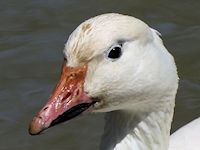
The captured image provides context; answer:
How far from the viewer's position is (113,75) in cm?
422

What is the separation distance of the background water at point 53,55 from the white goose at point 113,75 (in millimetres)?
2302

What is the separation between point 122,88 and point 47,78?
10.4 feet

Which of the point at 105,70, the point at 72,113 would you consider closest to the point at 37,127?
the point at 72,113

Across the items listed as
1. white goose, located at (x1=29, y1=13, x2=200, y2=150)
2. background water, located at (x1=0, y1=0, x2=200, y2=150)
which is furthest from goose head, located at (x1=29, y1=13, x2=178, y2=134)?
background water, located at (x1=0, y1=0, x2=200, y2=150)

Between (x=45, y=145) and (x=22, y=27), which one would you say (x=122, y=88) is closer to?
(x=45, y=145)

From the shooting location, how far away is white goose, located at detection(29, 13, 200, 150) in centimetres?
416

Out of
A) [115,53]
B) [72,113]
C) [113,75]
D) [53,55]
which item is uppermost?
[115,53]

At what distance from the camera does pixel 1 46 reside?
7.84 m

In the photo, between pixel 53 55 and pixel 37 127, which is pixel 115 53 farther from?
pixel 53 55

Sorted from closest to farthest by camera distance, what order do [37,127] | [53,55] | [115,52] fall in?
1. [37,127]
2. [115,52]
3. [53,55]

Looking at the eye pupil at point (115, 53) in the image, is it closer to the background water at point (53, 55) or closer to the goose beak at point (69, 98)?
the goose beak at point (69, 98)

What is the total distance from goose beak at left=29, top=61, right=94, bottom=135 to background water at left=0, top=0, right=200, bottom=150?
8.26 feet

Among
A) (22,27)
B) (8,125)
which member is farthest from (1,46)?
(8,125)

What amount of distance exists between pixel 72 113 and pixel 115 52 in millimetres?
400
